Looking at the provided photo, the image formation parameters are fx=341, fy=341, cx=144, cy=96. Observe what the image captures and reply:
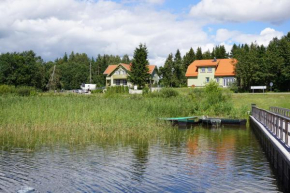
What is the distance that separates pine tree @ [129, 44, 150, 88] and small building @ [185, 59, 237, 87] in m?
11.7

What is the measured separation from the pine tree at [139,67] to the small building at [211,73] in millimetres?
11682

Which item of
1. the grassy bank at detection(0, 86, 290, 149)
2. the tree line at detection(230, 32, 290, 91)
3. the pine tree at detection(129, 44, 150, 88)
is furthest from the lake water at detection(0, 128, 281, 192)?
the pine tree at detection(129, 44, 150, 88)

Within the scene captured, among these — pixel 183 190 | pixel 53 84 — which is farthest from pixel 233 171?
pixel 53 84

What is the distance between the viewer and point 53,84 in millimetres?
89062

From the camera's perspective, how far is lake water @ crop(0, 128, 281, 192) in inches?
444

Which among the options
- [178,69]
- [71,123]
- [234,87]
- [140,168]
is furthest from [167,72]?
[140,168]

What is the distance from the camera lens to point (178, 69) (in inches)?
3317

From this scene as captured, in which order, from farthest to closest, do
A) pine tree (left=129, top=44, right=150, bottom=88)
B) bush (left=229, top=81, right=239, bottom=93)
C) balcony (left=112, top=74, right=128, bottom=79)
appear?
balcony (left=112, top=74, right=128, bottom=79)
pine tree (left=129, top=44, right=150, bottom=88)
bush (left=229, top=81, right=239, bottom=93)

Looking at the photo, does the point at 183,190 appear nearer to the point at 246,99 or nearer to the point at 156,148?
the point at 156,148

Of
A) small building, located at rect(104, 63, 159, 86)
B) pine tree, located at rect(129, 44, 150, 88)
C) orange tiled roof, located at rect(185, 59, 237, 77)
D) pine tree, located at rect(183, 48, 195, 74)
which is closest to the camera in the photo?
pine tree, located at rect(129, 44, 150, 88)

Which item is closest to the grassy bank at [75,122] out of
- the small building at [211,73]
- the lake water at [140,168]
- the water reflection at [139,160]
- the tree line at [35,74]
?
the water reflection at [139,160]

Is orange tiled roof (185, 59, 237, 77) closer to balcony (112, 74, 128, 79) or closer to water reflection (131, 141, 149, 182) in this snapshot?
balcony (112, 74, 128, 79)

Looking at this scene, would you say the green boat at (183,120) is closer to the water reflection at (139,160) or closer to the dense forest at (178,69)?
the water reflection at (139,160)

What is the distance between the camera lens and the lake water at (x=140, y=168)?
1127cm
